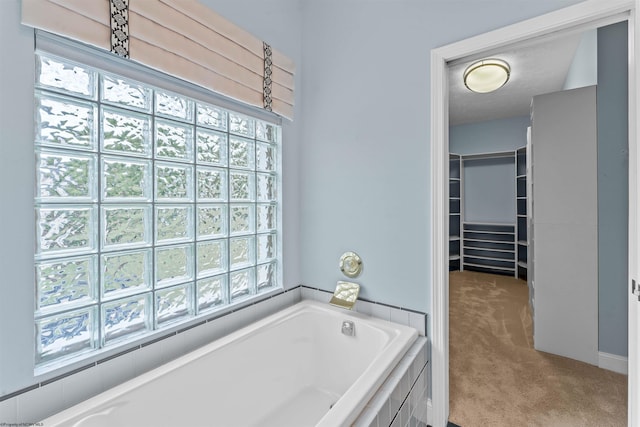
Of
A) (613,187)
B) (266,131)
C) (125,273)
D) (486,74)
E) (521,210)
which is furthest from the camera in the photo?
(521,210)

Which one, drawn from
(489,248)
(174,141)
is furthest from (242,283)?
(489,248)

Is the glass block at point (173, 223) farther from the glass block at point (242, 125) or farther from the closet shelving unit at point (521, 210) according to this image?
the closet shelving unit at point (521, 210)

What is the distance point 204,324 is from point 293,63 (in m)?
1.68

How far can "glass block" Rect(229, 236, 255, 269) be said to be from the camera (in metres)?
1.69

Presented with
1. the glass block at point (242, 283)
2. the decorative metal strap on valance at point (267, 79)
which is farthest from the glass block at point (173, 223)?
the decorative metal strap on valance at point (267, 79)

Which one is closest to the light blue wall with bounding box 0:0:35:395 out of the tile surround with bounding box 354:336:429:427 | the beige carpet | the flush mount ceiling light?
the tile surround with bounding box 354:336:429:427

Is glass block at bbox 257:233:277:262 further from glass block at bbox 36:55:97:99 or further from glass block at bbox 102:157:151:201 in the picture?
glass block at bbox 36:55:97:99

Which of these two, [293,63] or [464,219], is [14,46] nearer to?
[293,63]

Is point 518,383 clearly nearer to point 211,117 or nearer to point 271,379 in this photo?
point 271,379

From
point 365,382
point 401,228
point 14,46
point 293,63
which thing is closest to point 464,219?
point 401,228

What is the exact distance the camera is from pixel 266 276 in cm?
193

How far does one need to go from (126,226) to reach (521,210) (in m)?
5.05

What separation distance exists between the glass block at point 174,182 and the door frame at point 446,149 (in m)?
1.26

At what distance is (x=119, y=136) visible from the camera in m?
1.22
